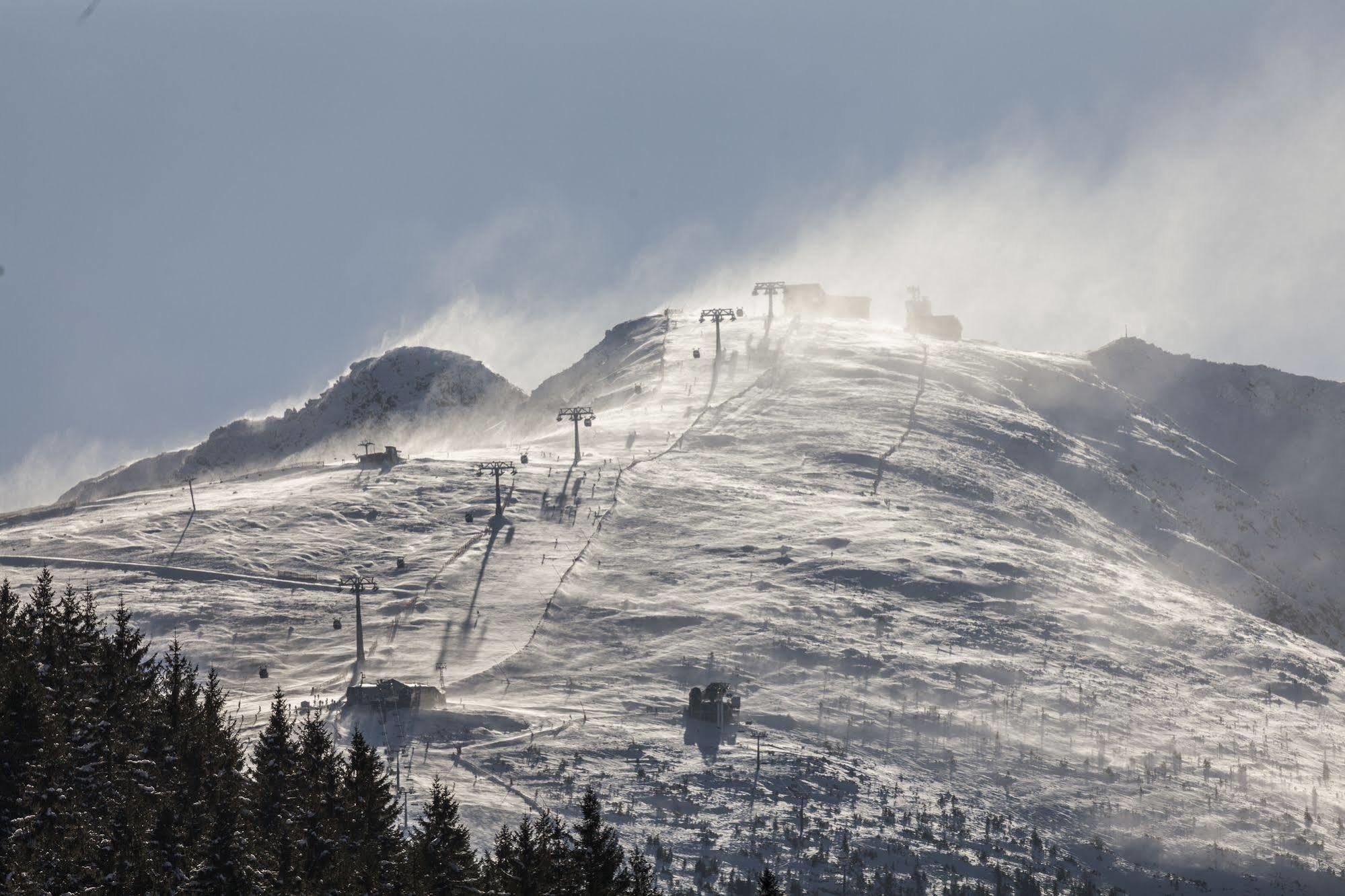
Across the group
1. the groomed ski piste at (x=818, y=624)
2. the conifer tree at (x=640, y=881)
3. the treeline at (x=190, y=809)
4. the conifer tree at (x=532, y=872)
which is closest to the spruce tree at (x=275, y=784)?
the treeline at (x=190, y=809)

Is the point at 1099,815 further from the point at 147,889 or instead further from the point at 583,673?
the point at 147,889

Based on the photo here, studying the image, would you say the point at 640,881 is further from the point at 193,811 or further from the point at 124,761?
the point at 124,761

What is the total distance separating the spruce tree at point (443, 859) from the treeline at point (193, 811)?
0.15 feet

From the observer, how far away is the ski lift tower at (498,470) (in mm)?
117438

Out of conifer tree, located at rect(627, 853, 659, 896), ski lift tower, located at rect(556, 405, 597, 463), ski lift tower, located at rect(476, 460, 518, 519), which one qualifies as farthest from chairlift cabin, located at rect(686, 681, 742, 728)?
ski lift tower, located at rect(556, 405, 597, 463)

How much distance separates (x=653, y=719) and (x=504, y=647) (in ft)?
41.6

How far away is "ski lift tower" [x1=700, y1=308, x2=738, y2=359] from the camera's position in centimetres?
17125

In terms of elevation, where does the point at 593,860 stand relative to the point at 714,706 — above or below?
above

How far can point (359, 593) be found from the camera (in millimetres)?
94562

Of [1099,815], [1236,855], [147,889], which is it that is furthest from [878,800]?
[147,889]

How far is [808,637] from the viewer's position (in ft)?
318

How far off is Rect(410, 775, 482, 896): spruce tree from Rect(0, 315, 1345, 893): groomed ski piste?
23.9 meters

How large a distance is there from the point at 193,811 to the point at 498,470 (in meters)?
72.4

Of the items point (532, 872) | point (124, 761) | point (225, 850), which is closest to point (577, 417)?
point (124, 761)
